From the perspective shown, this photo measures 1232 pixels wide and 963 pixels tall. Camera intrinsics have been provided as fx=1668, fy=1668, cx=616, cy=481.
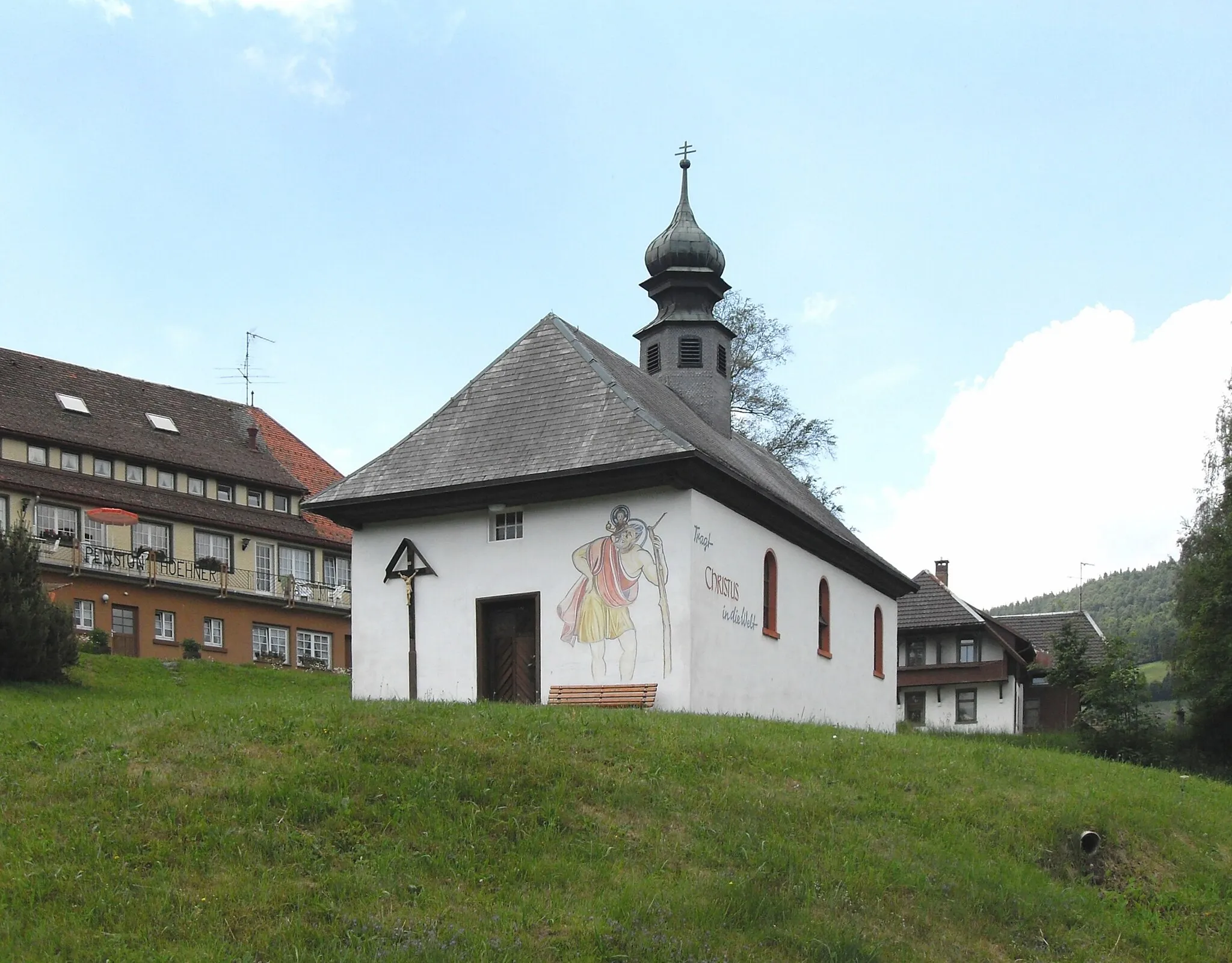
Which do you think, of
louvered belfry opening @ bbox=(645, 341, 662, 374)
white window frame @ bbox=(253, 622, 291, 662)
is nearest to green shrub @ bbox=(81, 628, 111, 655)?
white window frame @ bbox=(253, 622, 291, 662)

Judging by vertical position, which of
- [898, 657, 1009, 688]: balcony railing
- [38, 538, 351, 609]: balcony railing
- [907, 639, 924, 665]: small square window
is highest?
[38, 538, 351, 609]: balcony railing

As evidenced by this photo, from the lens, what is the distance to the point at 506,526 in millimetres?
26844

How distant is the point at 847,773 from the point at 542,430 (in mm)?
9784

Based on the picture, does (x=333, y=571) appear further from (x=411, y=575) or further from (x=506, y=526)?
(x=506, y=526)

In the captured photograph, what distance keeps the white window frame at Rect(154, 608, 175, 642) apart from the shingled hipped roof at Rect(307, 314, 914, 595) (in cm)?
2149

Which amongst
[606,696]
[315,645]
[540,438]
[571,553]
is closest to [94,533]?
[315,645]

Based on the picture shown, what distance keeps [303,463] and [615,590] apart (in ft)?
109

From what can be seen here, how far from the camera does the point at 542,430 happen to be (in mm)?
27250

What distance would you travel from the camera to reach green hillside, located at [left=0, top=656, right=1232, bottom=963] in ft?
43.7

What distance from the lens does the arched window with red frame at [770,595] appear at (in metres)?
28.4

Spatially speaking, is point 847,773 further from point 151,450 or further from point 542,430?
point 151,450

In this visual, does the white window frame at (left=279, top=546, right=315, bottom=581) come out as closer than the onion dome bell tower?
No

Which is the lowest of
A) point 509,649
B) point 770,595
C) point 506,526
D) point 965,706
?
point 965,706

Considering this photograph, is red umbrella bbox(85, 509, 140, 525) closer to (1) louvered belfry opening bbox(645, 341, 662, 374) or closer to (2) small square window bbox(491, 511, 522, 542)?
(1) louvered belfry opening bbox(645, 341, 662, 374)
